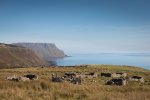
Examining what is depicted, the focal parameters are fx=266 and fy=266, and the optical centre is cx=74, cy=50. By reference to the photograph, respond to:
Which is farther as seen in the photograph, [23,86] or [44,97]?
[23,86]

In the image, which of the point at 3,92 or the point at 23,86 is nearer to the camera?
the point at 3,92

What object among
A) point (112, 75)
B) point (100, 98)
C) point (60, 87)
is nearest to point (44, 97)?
point (100, 98)

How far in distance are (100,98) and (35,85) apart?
6.16 meters

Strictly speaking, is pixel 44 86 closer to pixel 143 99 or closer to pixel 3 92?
pixel 3 92

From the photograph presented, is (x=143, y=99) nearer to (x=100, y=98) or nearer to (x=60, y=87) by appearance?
(x=100, y=98)

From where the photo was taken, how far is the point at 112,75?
52.1 metres

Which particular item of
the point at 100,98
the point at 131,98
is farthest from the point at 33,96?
the point at 131,98

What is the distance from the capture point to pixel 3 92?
15695mm

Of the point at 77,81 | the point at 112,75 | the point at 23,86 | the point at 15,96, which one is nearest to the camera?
the point at 15,96

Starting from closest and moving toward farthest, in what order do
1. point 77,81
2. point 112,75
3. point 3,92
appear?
1. point 3,92
2. point 77,81
3. point 112,75

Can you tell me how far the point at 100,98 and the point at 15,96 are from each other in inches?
186

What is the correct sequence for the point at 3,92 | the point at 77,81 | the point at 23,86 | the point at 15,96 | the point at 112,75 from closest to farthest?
the point at 15,96, the point at 3,92, the point at 23,86, the point at 77,81, the point at 112,75

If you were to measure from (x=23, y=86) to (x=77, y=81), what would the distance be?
1519cm

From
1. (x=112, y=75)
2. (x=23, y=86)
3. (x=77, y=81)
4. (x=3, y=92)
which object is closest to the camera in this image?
(x=3, y=92)
